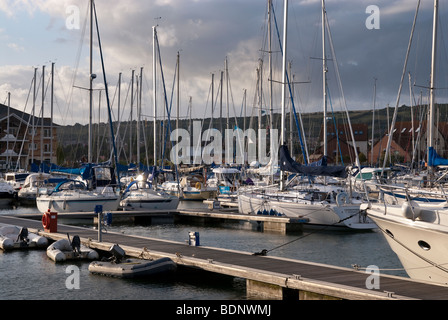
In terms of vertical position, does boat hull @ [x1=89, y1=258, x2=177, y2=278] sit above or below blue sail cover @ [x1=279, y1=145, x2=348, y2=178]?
below

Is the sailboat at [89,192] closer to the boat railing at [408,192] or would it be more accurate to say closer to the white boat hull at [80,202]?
the white boat hull at [80,202]

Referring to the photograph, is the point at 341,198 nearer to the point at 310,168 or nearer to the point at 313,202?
the point at 313,202

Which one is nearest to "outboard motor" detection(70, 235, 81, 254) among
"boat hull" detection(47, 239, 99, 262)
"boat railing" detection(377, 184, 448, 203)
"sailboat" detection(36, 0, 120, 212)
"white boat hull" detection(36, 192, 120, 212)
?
"boat hull" detection(47, 239, 99, 262)

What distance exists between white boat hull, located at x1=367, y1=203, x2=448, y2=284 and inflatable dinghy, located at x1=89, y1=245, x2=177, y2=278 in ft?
21.3

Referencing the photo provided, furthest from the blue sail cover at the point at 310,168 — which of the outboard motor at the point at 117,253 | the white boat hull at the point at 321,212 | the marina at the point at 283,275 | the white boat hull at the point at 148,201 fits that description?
the outboard motor at the point at 117,253

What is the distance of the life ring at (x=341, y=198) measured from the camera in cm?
3103

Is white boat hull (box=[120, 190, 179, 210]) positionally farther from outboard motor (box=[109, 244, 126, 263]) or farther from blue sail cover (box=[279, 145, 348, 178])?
outboard motor (box=[109, 244, 126, 263])

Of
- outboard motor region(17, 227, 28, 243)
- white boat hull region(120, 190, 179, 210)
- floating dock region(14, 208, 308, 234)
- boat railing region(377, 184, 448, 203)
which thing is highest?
boat railing region(377, 184, 448, 203)

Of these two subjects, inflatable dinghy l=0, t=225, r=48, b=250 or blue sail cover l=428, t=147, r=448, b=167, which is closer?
inflatable dinghy l=0, t=225, r=48, b=250

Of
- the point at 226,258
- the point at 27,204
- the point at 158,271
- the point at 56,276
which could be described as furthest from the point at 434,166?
the point at 27,204

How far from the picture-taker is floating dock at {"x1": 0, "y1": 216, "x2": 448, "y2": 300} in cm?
1428
